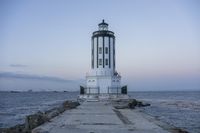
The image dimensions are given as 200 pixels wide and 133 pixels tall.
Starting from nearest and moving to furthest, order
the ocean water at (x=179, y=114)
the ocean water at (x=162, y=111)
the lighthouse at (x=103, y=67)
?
the ocean water at (x=179, y=114) < the ocean water at (x=162, y=111) < the lighthouse at (x=103, y=67)

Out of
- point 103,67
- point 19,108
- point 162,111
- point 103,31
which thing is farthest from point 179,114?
point 19,108

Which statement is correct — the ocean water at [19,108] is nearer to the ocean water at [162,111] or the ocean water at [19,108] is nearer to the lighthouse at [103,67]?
the ocean water at [162,111]

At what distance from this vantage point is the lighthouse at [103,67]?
121 ft

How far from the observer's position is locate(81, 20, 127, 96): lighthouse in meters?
36.8

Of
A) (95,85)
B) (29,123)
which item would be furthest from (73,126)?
(95,85)

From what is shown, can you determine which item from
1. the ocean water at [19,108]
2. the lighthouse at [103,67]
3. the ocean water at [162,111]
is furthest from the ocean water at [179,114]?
the ocean water at [19,108]

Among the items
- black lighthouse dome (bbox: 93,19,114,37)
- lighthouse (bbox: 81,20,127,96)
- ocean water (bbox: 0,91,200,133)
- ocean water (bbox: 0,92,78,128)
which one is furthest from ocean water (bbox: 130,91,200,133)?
ocean water (bbox: 0,92,78,128)

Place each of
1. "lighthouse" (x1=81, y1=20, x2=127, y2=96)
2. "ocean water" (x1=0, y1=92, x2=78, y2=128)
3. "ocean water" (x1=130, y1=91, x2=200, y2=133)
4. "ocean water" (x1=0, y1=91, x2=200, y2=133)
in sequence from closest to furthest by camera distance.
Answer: "ocean water" (x1=130, y1=91, x2=200, y2=133) < "ocean water" (x1=0, y1=91, x2=200, y2=133) < "ocean water" (x1=0, y1=92, x2=78, y2=128) < "lighthouse" (x1=81, y1=20, x2=127, y2=96)

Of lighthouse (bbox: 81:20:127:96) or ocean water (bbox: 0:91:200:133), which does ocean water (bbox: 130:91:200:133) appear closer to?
Answer: ocean water (bbox: 0:91:200:133)

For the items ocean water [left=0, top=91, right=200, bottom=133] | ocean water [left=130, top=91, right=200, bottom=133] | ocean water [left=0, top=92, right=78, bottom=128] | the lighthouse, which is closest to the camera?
ocean water [left=130, top=91, right=200, bottom=133]

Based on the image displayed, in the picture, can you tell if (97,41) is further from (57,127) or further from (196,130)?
(57,127)

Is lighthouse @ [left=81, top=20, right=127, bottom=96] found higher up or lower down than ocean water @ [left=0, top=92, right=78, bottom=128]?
higher up

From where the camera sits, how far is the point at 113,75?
123 ft

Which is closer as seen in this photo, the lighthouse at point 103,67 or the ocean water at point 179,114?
the ocean water at point 179,114
